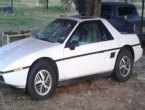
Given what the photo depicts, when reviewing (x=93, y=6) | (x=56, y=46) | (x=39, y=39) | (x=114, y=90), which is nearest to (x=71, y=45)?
(x=56, y=46)

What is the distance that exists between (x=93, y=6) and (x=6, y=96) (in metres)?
4.59

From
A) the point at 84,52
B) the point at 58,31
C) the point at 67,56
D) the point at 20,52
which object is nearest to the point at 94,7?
the point at 58,31

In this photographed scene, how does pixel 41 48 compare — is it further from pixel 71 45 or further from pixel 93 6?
pixel 93 6

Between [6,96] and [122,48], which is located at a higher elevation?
[122,48]

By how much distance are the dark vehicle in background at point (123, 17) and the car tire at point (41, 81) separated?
6712 millimetres

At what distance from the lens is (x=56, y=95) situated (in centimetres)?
798

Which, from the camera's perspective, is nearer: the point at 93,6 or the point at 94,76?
the point at 94,76

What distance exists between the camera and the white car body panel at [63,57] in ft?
23.6

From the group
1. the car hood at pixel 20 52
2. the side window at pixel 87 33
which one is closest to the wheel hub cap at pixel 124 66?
the side window at pixel 87 33

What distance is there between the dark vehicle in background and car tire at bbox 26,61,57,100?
22.0ft

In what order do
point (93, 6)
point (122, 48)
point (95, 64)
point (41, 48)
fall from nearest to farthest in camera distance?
1. point (41, 48)
2. point (95, 64)
3. point (122, 48)
4. point (93, 6)

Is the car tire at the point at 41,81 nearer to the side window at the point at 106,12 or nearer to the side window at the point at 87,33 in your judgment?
the side window at the point at 87,33

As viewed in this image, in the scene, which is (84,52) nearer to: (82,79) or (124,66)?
(82,79)

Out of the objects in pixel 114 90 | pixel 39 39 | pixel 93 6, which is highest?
pixel 93 6
